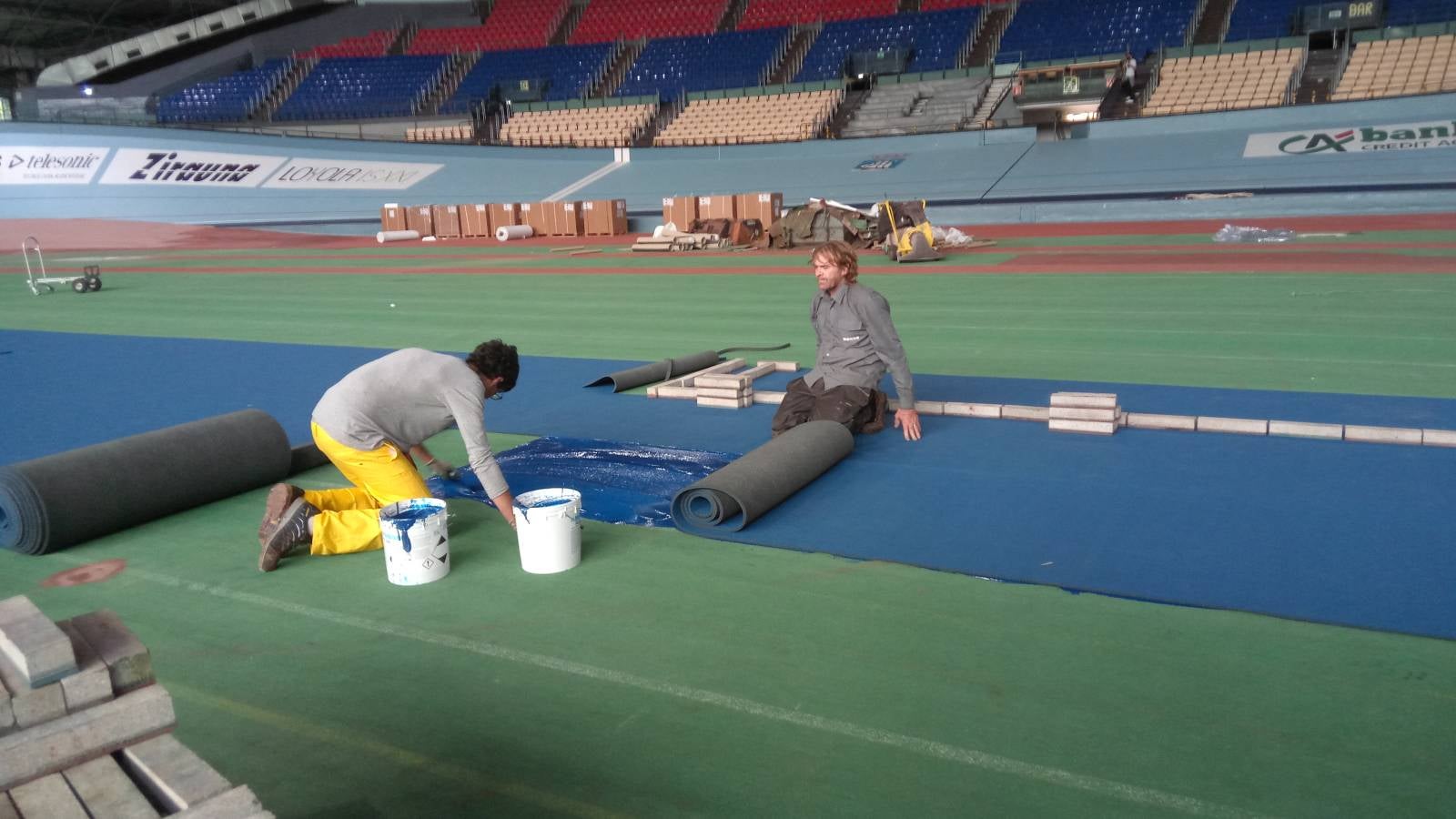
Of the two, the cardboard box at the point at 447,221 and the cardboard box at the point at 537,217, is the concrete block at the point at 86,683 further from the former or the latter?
the cardboard box at the point at 447,221

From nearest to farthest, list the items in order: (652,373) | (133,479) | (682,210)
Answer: (133,479) → (652,373) → (682,210)

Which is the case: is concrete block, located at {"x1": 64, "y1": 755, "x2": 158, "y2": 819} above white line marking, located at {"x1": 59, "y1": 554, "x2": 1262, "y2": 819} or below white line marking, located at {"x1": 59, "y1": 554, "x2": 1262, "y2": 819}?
above

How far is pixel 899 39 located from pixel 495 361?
119 feet

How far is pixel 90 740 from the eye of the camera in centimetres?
247

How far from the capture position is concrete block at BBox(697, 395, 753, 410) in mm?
8289

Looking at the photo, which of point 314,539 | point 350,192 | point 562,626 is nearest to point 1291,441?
point 562,626

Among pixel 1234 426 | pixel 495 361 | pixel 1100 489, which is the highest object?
pixel 495 361

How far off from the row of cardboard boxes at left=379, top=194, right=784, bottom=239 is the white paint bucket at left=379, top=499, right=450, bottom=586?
20.2 m

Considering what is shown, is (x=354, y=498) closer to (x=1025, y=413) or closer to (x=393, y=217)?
(x=1025, y=413)

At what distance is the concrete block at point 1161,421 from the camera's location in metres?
7.04

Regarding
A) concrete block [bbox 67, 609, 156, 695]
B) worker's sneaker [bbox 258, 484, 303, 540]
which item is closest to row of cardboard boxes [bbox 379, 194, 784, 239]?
worker's sneaker [bbox 258, 484, 303, 540]

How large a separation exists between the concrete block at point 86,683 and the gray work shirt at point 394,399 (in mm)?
2769

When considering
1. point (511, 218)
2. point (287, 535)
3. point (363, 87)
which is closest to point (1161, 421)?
point (287, 535)

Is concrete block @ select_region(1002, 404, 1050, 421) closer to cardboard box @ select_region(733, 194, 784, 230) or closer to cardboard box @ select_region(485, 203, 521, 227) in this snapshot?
cardboard box @ select_region(733, 194, 784, 230)
